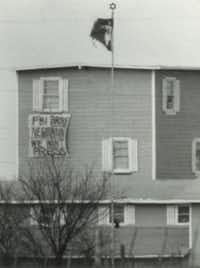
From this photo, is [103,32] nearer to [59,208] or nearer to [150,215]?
[59,208]

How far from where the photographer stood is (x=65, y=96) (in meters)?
40.3

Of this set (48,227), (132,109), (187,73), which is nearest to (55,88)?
(132,109)

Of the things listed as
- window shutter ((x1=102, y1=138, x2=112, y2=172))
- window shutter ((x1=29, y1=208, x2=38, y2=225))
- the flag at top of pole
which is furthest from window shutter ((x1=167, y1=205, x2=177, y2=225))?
the flag at top of pole

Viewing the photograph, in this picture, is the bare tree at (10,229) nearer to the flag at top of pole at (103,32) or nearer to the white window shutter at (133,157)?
the white window shutter at (133,157)

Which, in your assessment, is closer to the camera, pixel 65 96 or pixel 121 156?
pixel 121 156

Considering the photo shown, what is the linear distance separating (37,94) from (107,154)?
4.47 m

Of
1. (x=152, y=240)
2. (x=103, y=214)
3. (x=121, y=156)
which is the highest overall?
(x=121, y=156)

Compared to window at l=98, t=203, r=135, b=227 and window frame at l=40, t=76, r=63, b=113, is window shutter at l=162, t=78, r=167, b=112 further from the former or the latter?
window at l=98, t=203, r=135, b=227

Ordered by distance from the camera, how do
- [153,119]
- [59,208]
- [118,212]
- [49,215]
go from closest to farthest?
[59,208] → [49,215] → [118,212] → [153,119]

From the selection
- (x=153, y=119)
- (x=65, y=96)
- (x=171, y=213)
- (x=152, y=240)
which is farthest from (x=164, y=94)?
(x=152, y=240)

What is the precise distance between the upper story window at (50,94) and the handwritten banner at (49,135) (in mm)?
476

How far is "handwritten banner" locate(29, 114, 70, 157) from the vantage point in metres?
39.8

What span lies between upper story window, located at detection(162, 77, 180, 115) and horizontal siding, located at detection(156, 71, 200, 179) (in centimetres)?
18

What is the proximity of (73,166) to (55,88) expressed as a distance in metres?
3.89
